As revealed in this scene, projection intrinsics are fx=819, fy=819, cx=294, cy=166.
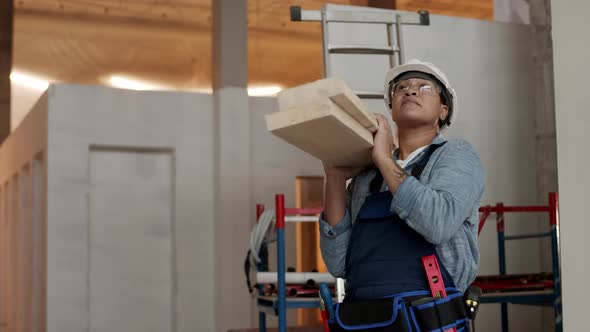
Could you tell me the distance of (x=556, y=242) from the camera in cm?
529

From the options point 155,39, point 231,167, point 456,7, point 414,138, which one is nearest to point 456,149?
point 414,138

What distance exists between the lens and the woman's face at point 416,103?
6.86 feet

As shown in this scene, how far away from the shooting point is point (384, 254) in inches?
78.2

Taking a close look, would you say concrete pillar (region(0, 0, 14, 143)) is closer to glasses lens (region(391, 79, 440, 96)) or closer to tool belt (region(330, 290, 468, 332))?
glasses lens (region(391, 79, 440, 96))

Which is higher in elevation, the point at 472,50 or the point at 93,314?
the point at 472,50

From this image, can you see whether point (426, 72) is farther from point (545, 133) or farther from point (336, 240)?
point (545, 133)

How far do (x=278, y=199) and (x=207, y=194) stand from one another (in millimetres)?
2799

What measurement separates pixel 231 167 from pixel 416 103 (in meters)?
5.67

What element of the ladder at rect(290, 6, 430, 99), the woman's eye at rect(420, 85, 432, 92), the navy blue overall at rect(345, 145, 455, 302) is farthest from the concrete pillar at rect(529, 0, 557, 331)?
the navy blue overall at rect(345, 145, 455, 302)

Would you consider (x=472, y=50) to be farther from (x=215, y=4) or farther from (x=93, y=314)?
(x=93, y=314)

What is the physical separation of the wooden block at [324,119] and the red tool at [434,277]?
308 millimetres

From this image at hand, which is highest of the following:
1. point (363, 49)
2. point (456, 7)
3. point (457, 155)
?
point (456, 7)

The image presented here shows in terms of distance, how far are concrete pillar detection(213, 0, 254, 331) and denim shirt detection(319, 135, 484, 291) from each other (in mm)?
5424

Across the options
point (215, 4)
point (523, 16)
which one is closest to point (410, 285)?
point (523, 16)
